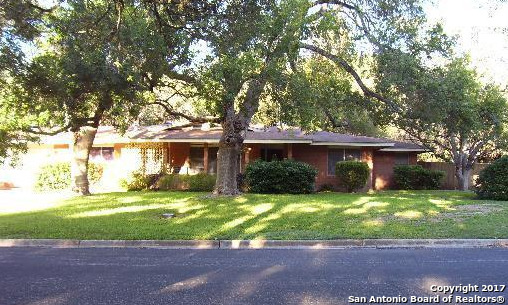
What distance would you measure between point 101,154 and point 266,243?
20.3 metres

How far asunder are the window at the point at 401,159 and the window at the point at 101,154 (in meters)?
17.5

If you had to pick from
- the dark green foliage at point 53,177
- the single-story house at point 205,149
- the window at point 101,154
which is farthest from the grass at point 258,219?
the window at point 101,154

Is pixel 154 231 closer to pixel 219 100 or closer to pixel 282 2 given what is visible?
pixel 219 100

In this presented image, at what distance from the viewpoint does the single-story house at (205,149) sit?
85.6 ft

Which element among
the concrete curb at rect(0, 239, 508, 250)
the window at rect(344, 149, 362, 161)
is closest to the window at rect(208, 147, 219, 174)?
the window at rect(344, 149, 362, 161)

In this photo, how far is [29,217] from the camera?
1449 centimetres

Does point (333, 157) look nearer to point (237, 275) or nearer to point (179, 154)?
point (179, 154)

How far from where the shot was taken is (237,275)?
25.8 feet

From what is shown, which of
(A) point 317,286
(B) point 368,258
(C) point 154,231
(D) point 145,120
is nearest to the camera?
(A) point 317,286

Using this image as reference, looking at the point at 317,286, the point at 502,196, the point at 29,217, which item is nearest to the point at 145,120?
the point at 29,217

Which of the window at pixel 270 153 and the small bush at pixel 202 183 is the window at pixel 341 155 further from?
the small bush at pixel 202 183

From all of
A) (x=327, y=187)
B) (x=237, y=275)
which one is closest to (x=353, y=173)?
(x=327, y=187)

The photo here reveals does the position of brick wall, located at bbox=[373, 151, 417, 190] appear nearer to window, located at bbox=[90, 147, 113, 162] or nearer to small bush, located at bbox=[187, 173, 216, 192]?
small bush, located at bbox=[187, 173, 216, 192]

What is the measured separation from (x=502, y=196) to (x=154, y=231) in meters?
14.4
